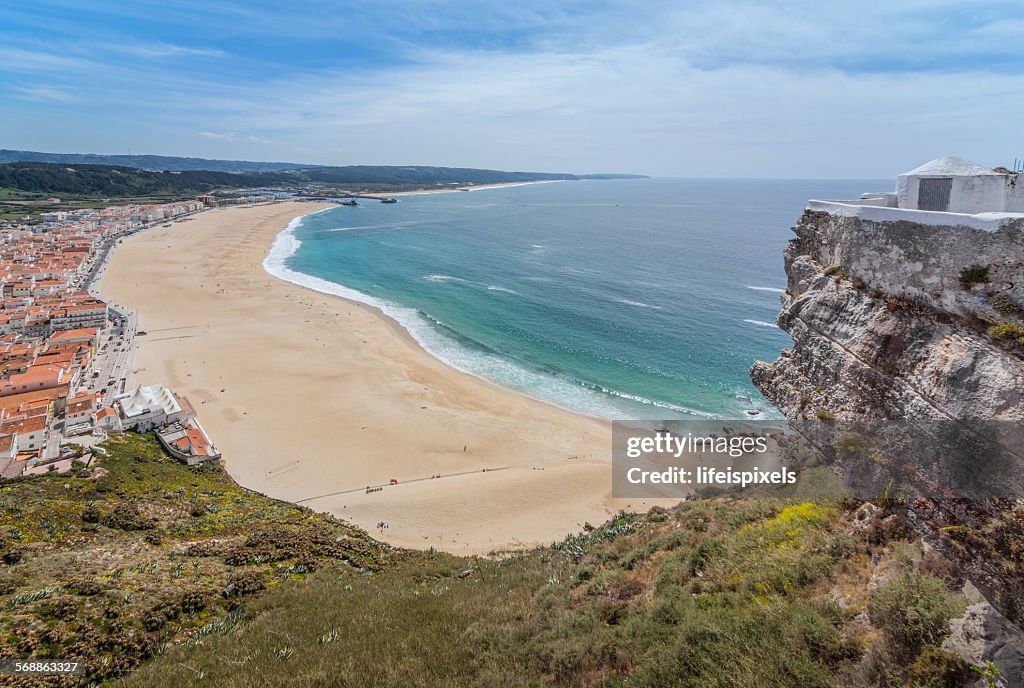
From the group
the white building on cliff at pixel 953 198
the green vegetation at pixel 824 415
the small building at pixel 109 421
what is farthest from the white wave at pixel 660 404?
the small building at pixel 109 421

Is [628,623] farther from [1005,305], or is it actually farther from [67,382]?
[67,382]

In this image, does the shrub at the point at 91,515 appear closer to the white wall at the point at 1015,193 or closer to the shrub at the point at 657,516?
the shrub at the point at 657,516

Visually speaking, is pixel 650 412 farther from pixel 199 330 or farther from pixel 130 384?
pixel 199 330

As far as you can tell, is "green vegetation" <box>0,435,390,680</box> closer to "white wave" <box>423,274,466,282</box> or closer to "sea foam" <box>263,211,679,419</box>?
"sea foam" <box>263,211,679,419</box>

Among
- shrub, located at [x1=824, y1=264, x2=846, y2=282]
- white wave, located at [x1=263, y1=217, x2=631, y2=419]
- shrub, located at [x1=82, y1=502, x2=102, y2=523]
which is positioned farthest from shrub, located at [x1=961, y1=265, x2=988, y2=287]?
shrub, located at [x1=82, y1=502, x2=102, y2=523]

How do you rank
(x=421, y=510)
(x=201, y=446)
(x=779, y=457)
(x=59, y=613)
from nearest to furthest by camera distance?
(x=59, y=613) < (x=779, y=457) < (x=421, y=510) < (x=201, y=446)

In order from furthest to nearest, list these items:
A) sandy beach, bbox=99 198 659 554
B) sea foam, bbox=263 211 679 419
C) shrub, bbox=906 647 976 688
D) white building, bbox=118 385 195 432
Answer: sea foam, bbox=263 211 679 419 < white building, bbox=118 385 195 432 < sandy beach, bbox=99 198 659 554 < shrub, bbox=906 647 976 688

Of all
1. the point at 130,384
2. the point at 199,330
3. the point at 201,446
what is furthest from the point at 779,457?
the point at 199,330
